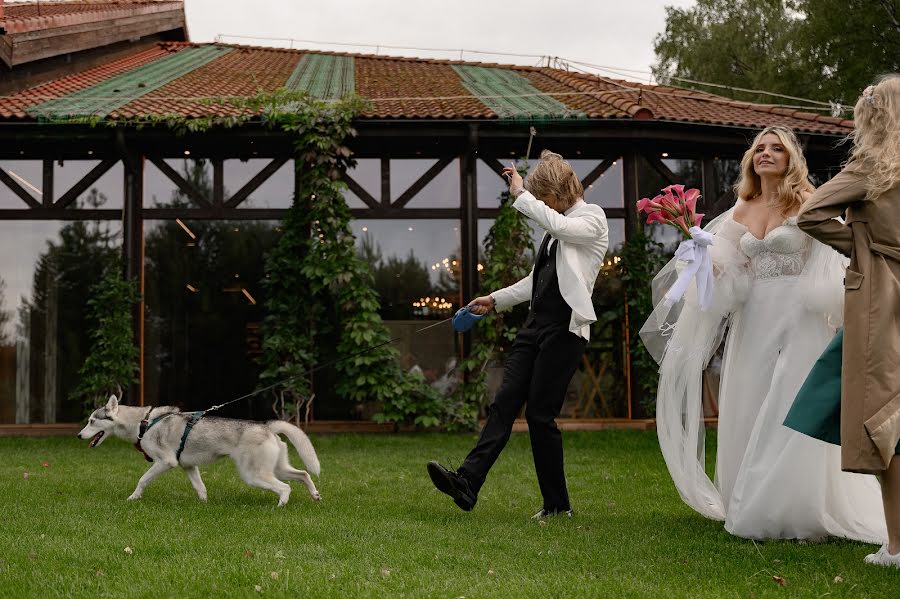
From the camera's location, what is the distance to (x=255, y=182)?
12961 millimetres

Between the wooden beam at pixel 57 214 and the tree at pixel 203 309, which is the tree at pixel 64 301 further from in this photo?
the tree at pixel 203 309

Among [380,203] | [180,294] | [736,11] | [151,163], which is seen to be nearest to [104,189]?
[151,163]

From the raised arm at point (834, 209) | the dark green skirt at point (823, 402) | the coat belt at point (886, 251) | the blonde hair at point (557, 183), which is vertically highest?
the blonde hair at point (557, 183)

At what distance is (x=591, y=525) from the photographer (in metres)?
5.63

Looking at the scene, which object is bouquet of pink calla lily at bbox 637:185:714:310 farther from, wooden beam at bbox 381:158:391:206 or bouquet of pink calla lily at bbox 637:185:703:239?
wooden beam at bbox 381:158:391:206

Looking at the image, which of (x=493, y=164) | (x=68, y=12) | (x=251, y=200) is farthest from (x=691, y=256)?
(x=68, y=12)

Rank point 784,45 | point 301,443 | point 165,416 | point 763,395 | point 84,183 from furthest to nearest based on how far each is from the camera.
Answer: point 784,45
point 84,183
point 165,416
point 301,443
point 763,395

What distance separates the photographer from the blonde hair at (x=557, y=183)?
5.95 metres

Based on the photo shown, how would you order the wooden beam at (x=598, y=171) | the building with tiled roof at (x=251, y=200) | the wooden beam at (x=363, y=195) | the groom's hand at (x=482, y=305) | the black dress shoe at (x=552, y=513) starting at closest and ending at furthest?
the black dress shoe at (x=552, y=513)
the groom's hand at (x=482, y=305)
the building with tiled roof at (x=251, y=200)
the wooden beam at (x=363, y=195)
the wooden beam at (x=598, y=171)

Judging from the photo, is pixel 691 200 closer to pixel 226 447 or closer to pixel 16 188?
pixel 226 447

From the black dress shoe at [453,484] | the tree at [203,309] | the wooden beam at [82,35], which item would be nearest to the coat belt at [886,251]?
the black dress shoe at [453,484]

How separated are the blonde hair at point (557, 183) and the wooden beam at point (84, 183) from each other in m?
8.76

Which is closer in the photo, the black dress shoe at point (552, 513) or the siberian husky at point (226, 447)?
the black dress shoe at point (552, 513)

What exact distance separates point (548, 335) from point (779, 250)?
1474 millimetres
